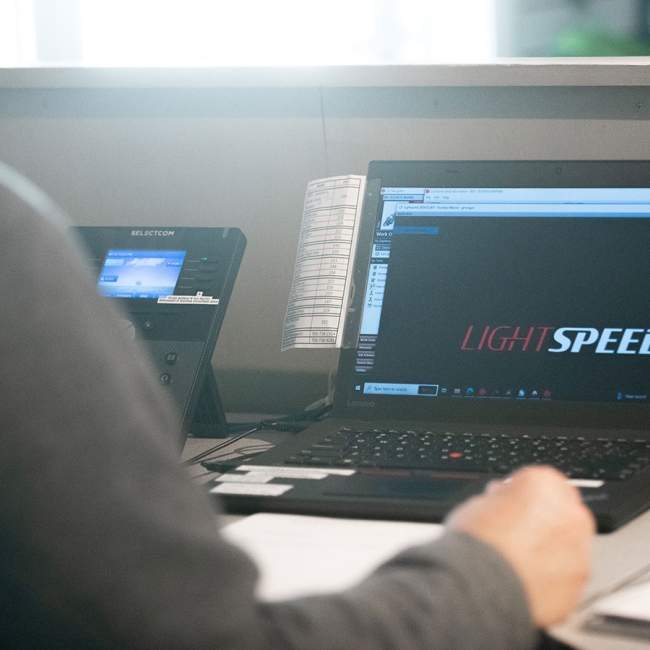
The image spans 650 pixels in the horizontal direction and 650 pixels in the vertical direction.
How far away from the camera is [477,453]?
2.38 ft

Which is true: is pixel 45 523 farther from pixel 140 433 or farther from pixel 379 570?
pixel 379 570

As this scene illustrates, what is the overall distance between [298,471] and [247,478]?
43 mm

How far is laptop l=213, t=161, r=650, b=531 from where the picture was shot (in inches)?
32.9

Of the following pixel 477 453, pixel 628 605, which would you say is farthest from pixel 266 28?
pixel 628 605

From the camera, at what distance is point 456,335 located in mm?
896

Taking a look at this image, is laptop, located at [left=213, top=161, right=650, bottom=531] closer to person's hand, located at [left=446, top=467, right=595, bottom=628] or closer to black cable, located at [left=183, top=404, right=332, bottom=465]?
black cable, located at [left=183, top=404, right=332, bottom=465]

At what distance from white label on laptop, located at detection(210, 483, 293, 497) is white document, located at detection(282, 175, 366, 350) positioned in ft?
1.00

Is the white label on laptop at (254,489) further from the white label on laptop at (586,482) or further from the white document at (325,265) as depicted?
the white document at (325,265)

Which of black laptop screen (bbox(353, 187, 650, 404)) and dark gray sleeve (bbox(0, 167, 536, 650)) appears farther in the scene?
black laptop screen (bbox(353, 187, 650, 404))

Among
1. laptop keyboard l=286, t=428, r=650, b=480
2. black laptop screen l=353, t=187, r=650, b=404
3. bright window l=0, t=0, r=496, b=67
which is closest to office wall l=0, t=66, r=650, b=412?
black laptop screen l=353, t=187, r=650, b=404

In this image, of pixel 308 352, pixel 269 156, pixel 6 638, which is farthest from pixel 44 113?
pixel 6 638

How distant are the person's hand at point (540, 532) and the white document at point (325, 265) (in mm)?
496

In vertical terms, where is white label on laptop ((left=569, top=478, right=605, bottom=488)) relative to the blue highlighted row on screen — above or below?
below

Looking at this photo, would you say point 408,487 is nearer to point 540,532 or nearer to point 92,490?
point 540,532
